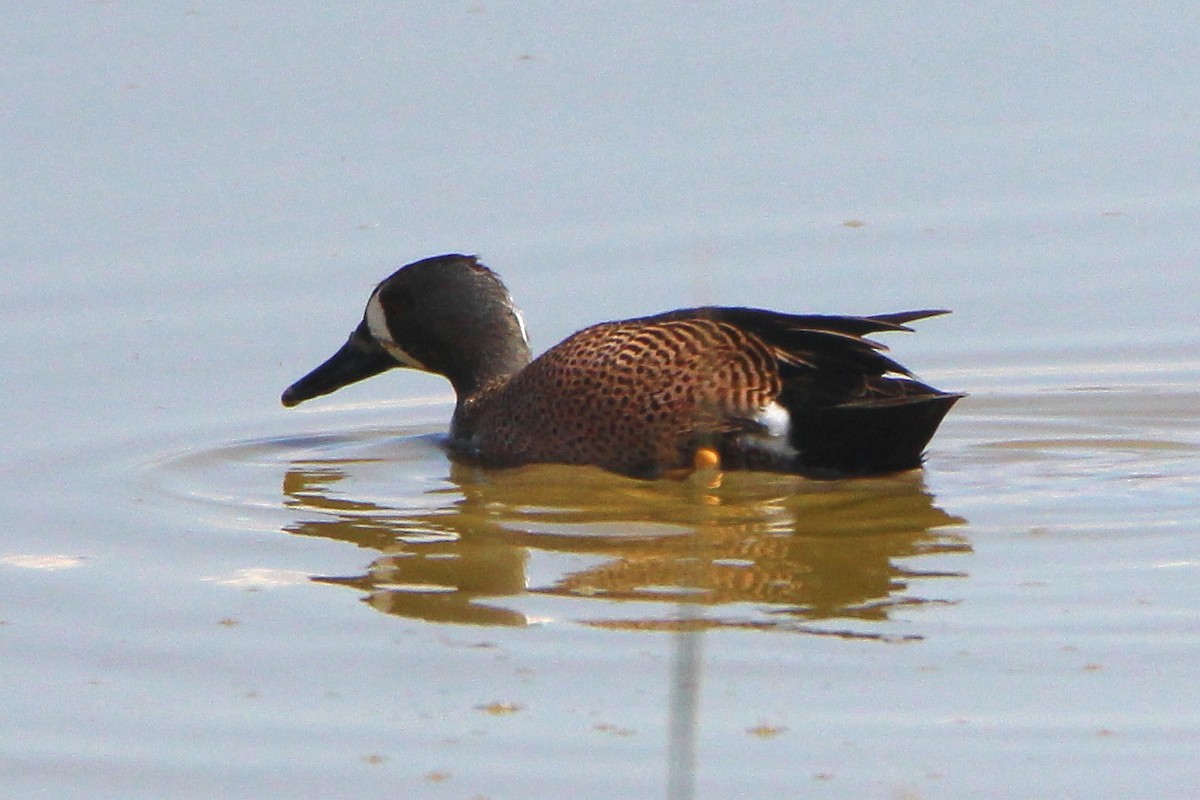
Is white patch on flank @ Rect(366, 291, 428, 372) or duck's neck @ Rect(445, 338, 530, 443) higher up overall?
white patch on flank @ Rect(366, 291, 428, 372)

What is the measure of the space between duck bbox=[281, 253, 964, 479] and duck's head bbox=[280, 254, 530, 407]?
451 millimetres

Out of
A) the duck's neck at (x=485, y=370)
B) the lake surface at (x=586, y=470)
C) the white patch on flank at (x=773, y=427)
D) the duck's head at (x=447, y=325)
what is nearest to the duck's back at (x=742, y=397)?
the white patch on flank at (x=773, y=427)

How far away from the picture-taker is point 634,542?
23.1 feet

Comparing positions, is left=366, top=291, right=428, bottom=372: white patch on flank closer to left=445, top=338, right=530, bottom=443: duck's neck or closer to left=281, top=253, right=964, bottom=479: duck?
left=445, top=338, right=530, bottom=443: duck's neck

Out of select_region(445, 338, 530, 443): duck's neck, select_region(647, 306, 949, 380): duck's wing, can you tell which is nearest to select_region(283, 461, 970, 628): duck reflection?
select_region(647, 306, 949, 380): duck's wing

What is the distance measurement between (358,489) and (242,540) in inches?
33.8

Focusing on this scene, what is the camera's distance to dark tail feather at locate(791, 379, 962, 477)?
25.0 feet

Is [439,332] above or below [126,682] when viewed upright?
above

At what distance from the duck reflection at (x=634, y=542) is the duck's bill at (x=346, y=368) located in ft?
1.83

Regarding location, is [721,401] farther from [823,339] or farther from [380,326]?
[380,326]

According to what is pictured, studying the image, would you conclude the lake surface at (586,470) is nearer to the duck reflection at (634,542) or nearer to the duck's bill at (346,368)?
the duck reflection at (634,542)

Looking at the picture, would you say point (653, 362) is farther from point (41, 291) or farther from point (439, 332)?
point (41, 291)

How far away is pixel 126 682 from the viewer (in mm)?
5746

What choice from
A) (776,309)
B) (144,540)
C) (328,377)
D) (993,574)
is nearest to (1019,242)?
(776,309)
